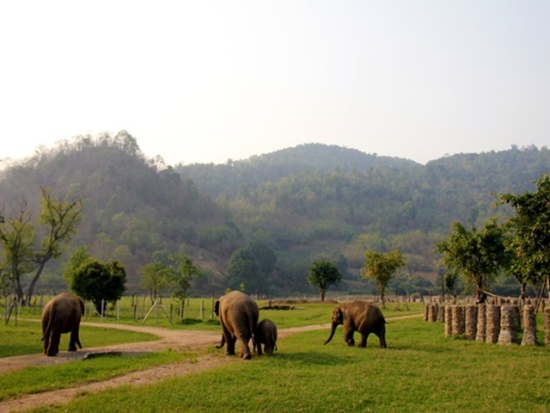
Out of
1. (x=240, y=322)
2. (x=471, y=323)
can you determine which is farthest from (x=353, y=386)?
(x=471, y=323)

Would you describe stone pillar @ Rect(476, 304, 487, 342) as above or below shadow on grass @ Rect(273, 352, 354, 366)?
above

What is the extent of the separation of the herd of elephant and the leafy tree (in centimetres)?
2661

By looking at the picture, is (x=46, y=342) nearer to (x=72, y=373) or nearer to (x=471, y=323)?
(x=72, y=373)

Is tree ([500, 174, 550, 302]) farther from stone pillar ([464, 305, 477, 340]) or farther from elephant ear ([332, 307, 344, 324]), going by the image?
elephant ear ([332, 307, 344, 324])

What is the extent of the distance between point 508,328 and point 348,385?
12322 mm

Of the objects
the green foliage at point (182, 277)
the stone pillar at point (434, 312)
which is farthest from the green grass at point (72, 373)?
the green foliage at point (182, 277)

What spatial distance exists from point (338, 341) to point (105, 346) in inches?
400

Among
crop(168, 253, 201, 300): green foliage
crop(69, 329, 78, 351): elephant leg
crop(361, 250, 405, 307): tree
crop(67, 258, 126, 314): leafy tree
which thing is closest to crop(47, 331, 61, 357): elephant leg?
crop(69, 329, 78, 351): elephant leg

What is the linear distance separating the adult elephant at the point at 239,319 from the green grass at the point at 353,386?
0.96 metres

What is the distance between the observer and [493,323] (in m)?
25.2

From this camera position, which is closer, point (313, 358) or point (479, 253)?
point (313, 358)

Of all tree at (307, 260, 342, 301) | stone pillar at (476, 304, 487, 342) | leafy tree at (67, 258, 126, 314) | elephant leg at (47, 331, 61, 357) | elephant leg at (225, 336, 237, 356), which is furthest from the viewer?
tree at (307, 260, 342, 301)

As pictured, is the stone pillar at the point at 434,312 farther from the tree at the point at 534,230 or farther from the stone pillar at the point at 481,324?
the stone pillar at the point at 481,324

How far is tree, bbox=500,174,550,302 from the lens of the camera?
26.2 metres
